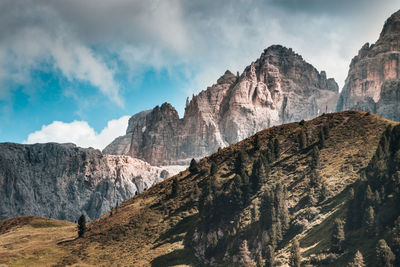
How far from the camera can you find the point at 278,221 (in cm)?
9688

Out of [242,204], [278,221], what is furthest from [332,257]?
[242,204]

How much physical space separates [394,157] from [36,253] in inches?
4351

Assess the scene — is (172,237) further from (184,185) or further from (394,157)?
(394,157)

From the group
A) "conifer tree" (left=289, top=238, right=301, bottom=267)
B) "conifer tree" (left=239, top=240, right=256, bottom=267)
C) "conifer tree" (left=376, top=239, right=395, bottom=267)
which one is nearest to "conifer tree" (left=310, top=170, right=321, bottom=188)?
"conifer tree" (left=289, top=238, right=301, bottom=267)

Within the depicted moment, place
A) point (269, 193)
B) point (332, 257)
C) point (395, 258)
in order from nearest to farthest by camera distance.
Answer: point (395, 258) → point (332, 257) → point (269, 193)

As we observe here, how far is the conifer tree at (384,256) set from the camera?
226ft

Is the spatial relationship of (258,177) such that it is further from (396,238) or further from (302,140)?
(396,238)

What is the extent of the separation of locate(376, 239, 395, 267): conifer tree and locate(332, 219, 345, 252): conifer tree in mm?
Answer: 9531

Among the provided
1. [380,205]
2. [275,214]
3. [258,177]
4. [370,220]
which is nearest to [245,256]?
[275,214]

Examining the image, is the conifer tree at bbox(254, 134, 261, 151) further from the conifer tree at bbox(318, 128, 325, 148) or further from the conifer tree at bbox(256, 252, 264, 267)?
the conifer tree at bbox(256, 252, 264, 267)

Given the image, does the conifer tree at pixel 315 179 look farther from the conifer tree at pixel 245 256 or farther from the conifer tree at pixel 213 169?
the conifer tree at pixel 213 169

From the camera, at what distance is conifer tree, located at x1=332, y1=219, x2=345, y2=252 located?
8012 cm

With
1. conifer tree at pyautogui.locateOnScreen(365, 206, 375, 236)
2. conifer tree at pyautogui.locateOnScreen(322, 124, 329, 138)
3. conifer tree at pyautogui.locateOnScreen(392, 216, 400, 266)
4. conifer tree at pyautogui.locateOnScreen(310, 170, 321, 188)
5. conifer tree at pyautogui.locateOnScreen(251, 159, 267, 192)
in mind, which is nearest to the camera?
conifer tree at pyautogui.locateOnScreen(392, 216, 400, 266)

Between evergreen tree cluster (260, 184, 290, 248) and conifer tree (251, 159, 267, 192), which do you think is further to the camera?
conifer tree (251, 159, 267, 192)
